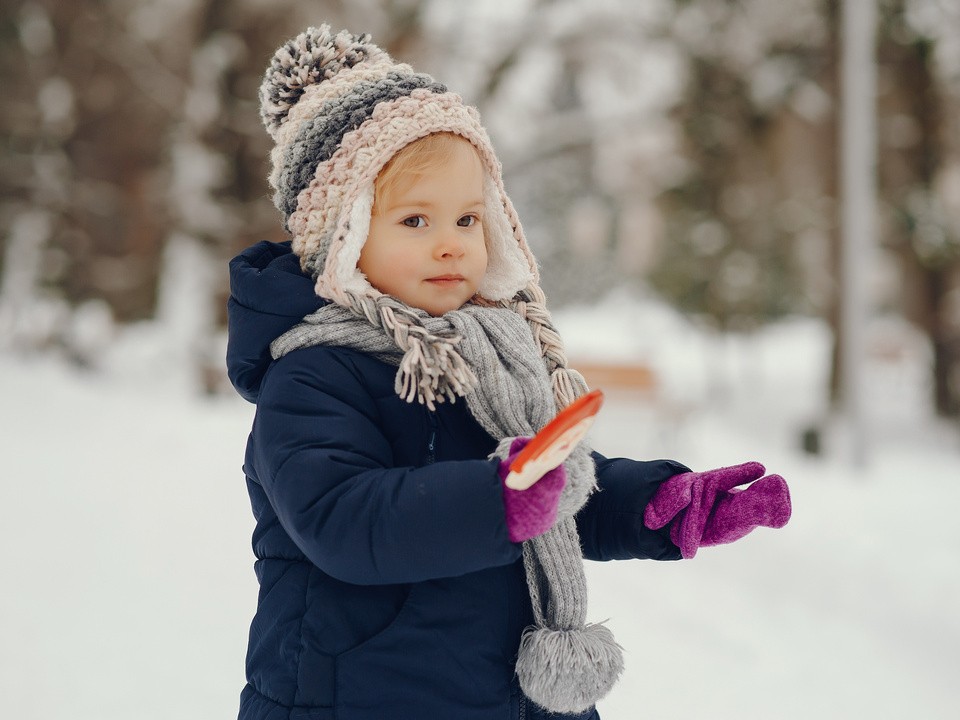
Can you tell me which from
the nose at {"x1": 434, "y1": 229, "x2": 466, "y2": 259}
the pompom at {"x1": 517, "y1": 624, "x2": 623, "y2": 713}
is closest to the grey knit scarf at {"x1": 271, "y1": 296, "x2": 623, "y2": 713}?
the pompom at {"x1": 517, "y1": 624, "x2": 623, "y2": 713}

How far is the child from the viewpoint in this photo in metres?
1.34

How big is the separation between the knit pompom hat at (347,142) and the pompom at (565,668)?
0.63 meters

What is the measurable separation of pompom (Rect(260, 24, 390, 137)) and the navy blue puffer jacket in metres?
0.34

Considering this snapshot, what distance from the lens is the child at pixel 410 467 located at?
1.34m

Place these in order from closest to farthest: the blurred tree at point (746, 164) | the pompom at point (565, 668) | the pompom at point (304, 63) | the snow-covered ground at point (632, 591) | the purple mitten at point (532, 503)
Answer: the purple mitten at point (532, 503) → the pompom at point (565, 668) → the pompom at point (304, 63) → the snow-covered ground at point (632, 591) → the blurred tree at point (746, 164)

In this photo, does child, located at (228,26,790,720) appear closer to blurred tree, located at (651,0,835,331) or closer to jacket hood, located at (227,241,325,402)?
jacket hood, located at (227,241,325,402)

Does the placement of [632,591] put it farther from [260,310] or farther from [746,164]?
[746,164]

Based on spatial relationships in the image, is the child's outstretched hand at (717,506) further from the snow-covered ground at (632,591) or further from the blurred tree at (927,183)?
the blurred tree at (927,183)

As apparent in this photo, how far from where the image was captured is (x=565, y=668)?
4.87 ft

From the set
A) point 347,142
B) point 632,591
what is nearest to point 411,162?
point 347,142

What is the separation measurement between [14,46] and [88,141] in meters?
2.45

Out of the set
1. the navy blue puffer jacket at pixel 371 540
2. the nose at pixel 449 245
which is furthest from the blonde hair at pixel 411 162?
→ the navy blue puffer jacket at pixel 371 540

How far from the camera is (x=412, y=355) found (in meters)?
1.45

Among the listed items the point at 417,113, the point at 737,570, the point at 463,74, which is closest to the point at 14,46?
the point at 463,74
